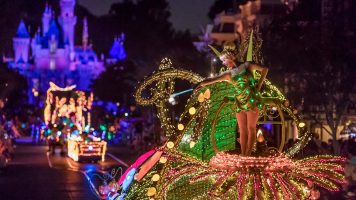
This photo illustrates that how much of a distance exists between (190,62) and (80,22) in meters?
91.2

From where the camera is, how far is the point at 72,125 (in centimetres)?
4206

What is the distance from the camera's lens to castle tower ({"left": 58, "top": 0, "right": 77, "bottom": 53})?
418ft

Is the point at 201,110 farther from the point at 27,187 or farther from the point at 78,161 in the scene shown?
the point at 78,161

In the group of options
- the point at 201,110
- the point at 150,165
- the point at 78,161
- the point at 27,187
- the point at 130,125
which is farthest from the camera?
the point at 130,125

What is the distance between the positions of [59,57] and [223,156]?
120 metres

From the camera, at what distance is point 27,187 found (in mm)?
22484

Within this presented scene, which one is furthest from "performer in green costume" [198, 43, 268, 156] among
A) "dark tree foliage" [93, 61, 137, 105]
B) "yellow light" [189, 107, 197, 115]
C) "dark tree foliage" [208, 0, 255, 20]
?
"dark tree foliage" [93, 61, 137, 105]

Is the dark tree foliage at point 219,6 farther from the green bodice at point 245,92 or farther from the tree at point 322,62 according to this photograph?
the green bodice at point 245,92

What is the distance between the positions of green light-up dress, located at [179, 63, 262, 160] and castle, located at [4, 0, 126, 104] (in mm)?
110985

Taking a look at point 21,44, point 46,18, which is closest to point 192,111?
point 21,44

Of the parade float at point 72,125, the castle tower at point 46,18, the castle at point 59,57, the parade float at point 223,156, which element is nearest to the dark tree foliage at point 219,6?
the castle at point 59,57

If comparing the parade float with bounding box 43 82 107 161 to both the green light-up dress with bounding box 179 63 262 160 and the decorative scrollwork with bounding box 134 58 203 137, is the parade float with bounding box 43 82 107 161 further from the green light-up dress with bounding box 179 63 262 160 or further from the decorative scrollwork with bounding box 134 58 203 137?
the green light-up dress with bounding box 179 63 262 160

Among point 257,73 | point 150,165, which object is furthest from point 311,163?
point 150,165

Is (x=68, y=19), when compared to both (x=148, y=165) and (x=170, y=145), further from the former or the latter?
(x=170, y=145)
